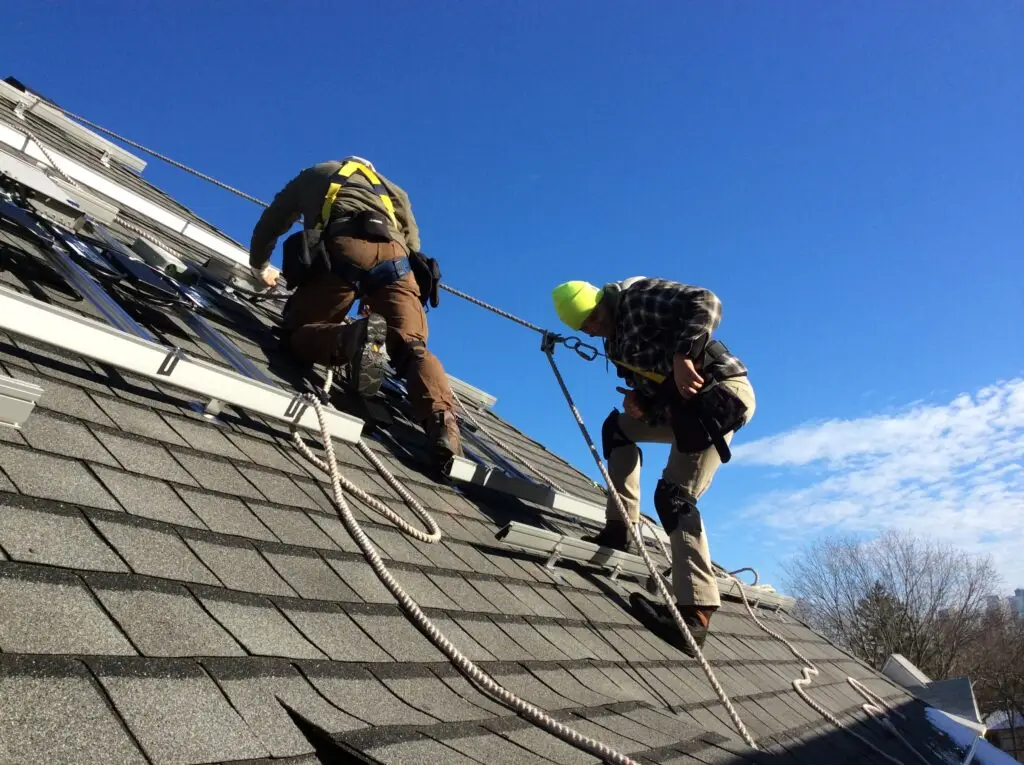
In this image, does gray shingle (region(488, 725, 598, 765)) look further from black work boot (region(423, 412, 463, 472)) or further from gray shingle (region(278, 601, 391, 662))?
black work boot (region(423, 412, 463, 472))

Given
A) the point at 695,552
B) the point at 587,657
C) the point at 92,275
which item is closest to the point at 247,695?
the point at 587,657

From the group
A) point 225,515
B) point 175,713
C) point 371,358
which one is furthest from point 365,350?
point 175,713

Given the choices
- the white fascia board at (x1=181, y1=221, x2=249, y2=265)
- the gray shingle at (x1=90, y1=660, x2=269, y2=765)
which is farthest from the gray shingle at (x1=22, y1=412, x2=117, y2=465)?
the white fascia board at (x1=181, y1=221, x2=249, y2=265)

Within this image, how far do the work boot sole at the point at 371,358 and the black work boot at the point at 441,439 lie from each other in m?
0.31

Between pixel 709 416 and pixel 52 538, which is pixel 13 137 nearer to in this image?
pixel 52 538

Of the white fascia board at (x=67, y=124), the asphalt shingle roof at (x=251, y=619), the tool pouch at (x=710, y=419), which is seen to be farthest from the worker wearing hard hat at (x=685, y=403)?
the white fascia board at (x=67, y=124)

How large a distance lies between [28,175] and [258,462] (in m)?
1.68

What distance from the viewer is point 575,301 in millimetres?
3822

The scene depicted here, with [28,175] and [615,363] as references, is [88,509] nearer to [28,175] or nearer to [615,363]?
[28,175]

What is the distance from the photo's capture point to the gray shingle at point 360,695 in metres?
1.34

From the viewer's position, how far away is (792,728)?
3.24 metres

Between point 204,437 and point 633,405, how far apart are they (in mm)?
2259

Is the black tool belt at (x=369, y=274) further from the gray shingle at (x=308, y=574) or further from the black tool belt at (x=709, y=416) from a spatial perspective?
the gray shingle at (x=308, y=574)

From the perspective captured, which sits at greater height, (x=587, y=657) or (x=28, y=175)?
(x=28, y=175)
